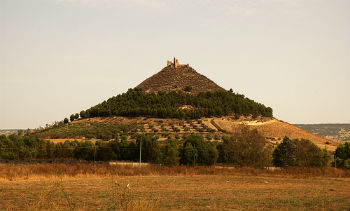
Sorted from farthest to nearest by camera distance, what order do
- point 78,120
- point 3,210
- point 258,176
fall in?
point 78,120, point 258,176, point 3,210

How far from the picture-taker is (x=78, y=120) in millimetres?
122688

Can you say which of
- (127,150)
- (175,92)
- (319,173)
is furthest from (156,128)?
(319,173)

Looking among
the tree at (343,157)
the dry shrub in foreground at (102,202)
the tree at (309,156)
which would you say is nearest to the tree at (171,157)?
the tree at (309,156)

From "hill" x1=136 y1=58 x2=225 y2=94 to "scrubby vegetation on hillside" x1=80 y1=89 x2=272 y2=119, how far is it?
710 centimetres

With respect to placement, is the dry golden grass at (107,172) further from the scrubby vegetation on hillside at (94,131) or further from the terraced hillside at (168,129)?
the scrubby vegetation on hillside at (94,131)

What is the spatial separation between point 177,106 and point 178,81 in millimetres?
23864

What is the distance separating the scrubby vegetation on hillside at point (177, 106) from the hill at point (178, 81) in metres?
7.10

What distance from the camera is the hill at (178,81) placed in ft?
450

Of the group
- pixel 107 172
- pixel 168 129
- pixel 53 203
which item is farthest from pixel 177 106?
pixel 53 203

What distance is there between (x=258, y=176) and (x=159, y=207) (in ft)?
69.7

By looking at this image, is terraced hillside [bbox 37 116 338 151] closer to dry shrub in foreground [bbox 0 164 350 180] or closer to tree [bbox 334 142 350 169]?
tree [bbox 334 142 350 169]

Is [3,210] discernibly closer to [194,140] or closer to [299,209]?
[299,209]

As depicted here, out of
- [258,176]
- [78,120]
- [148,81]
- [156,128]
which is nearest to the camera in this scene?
[258,176]

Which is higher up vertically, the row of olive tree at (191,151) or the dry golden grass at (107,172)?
the row of olive tree at (191,151)
